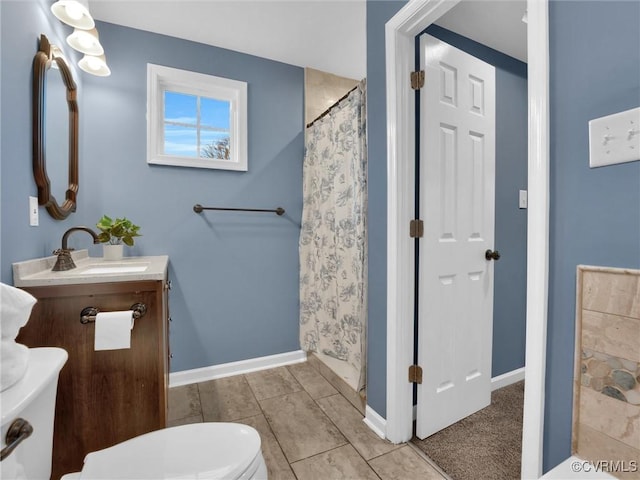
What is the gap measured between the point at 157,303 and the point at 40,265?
538 millimetres

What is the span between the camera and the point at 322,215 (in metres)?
2.32

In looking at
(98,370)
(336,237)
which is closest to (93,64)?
(98,370)

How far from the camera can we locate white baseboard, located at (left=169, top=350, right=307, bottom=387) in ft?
7.25

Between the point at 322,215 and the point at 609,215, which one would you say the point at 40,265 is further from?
the point at 609,215

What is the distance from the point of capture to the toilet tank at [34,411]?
2.00ft

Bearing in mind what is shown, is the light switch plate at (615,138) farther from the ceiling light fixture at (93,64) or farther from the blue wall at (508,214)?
the ceiling light fixture at (93,64)

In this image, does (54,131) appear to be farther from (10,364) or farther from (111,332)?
(10,364)

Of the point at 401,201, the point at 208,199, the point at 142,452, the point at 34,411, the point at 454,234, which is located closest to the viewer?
the point at 34,411

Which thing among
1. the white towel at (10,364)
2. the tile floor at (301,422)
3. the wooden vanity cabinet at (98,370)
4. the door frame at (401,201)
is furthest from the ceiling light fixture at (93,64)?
the tile floor at (301,422)

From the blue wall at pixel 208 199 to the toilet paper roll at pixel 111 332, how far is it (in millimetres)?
726

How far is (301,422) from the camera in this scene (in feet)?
5.69

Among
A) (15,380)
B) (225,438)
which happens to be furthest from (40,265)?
(225,438)

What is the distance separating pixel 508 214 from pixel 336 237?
47.5 inches

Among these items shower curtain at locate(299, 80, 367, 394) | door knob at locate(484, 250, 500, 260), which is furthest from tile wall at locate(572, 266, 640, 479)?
shower curtain at locate(299, 80, 367, 394)
